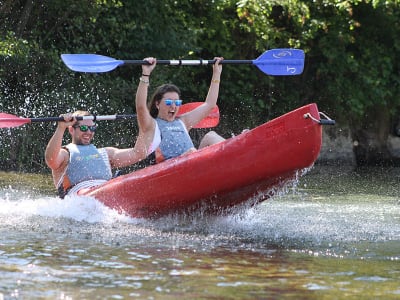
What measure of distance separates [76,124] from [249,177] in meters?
1.49

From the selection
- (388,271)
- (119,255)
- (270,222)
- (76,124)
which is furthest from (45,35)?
(388,271)

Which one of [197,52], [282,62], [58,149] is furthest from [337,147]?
[58,149]

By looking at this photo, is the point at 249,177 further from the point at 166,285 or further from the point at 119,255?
the point at 166,285

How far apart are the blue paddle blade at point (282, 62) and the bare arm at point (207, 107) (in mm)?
459

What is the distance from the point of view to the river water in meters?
4.57

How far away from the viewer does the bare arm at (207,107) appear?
758 centimetres

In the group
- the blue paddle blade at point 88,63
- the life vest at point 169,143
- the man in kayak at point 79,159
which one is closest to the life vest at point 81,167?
the man in kayak at point 79,159

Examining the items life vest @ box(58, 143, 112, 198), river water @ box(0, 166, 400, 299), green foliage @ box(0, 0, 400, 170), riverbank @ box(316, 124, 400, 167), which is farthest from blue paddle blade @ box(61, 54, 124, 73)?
riverbank @ box(316, 124, 400, 167)

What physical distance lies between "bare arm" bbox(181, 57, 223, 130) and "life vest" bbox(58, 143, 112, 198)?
807 millimetres

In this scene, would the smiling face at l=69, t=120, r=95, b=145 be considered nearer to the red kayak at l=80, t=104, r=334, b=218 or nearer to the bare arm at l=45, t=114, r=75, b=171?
the bare arm at l=45, t=114, r=75, b=171

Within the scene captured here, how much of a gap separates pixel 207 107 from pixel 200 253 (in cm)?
243

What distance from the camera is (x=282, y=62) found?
8031mm

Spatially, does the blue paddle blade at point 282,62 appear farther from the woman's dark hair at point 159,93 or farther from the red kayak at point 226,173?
the red kayak at point 226,173

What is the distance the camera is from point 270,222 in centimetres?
692
